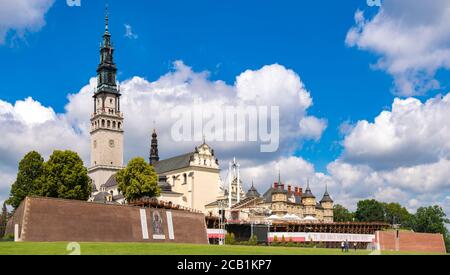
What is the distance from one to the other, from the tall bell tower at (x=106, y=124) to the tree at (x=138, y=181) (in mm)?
44467

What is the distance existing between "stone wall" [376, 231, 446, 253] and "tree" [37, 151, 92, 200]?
139 ft

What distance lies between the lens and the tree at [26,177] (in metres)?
76.1

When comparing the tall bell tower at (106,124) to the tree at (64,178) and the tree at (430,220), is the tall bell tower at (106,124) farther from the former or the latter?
the tree at (430,220)

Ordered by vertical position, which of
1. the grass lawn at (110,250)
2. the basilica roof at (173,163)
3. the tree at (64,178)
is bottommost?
the grass lawn at (110,250)

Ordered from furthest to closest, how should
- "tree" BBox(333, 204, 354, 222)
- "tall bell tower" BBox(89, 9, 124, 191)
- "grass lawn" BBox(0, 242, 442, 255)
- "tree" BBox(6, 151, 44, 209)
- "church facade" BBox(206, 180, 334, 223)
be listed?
"tree" BBox(333, 204, 354, 222) → "tall bell tower" BBox(89, 9, 124, 191) → "church facade" BBox(206, 180, 334, 223) → "tree" BBox(6, 151, 44, 209) → "grass lawn" BBox(0, 242, 442, 255)

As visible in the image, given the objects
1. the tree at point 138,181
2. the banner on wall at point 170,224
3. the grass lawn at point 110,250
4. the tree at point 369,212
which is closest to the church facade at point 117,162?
the tree at point 138,181

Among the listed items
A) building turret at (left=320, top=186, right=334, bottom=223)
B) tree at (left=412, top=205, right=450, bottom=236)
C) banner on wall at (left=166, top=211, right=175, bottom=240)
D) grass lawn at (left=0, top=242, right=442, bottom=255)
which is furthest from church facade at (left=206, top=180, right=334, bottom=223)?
grass lawn at (left=0, top=242, right=442, bottom=255)

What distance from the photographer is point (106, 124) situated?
442ft

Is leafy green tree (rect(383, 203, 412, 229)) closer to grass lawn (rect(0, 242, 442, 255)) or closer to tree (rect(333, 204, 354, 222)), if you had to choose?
tree (rect(333, 204, 354, 222))

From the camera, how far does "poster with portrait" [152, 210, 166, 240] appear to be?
59050mm

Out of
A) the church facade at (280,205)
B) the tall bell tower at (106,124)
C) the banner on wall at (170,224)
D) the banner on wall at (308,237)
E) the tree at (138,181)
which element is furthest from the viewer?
the tall bell tower at (106,124)

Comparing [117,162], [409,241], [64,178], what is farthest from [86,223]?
[117,162]
